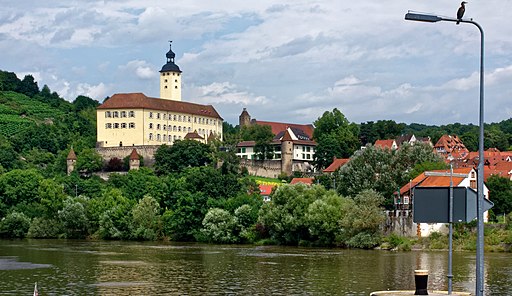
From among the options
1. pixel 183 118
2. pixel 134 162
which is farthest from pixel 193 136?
pixel 134 162

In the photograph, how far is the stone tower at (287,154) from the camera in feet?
454

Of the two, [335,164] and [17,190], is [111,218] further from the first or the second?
[335,164]

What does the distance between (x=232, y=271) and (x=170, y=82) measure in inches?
4833

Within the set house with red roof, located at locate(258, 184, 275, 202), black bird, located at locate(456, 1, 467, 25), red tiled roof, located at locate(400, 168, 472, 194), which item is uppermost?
black bird, located at locate(456, 1, 467, 25)

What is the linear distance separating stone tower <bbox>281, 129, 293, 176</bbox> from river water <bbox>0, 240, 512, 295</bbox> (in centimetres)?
7192

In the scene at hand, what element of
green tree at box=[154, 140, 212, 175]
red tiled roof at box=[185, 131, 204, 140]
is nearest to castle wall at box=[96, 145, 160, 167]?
green tree at box=[154, 140, 212, 175]

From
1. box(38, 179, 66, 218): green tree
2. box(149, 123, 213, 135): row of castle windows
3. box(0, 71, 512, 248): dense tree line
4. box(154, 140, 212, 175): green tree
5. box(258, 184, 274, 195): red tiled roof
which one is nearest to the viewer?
box(0, 71, 512, 248): dense tree line

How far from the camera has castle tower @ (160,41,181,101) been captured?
166m

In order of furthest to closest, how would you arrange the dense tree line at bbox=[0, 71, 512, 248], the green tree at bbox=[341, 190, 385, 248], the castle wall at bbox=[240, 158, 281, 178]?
the castle wall at bbox=[240, 158, 281, 178]
the dense tree line at bbox=[0, 71, 512, 248]
the green tree at bbox=[341, 190, 385, 248]

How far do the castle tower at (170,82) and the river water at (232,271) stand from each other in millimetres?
101438

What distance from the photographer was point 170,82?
6531 inches

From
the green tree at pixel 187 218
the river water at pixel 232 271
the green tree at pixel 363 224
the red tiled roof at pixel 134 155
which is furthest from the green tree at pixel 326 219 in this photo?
the red tiled roof at pixel 134 155

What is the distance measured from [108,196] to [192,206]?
13.5m

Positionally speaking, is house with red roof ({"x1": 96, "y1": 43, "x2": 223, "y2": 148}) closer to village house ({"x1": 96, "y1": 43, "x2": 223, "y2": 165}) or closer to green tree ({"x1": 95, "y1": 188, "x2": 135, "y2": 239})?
village house ({"x1": 96, "y1": 43, "x2": 223, "y2": 165})
